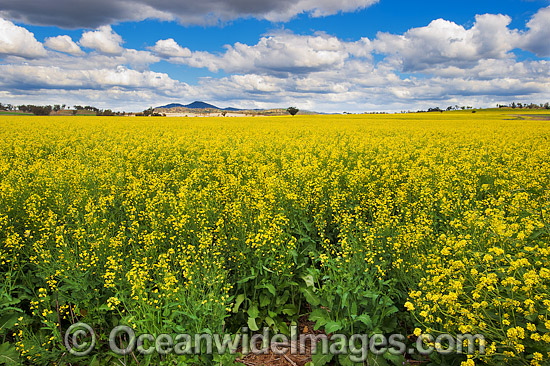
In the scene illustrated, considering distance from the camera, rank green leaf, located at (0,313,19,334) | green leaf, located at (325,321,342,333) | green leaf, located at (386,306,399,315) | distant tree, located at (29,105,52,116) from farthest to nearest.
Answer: distant tree, located at (29,105,52,116) < green leaf, located at (0,313,19,334) < green leaf, located at (386,306,399,315) < green leaf, located at (325,321,342,333)

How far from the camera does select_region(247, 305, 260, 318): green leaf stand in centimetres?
415

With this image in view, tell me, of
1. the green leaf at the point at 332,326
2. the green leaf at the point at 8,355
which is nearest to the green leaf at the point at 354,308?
the green leaf at the point at 332,326

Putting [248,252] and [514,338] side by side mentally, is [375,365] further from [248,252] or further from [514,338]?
[248,252]

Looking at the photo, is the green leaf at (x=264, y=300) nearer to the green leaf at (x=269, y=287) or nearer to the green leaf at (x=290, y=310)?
the green leaf at (x=269, y=287)

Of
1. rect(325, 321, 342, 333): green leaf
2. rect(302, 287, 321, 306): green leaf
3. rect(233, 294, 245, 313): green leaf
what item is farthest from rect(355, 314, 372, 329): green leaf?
rect(233, 294, 245, 313): green leaf

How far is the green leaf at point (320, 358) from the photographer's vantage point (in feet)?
11.9

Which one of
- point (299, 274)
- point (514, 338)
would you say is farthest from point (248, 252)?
point (514, 338)

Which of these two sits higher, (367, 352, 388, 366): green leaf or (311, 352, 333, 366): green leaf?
(367, 352, 388, 366): green leaf

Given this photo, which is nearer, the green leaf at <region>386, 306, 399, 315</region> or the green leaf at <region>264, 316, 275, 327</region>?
the green leaf at <region>386, 306, 399, 315</region>

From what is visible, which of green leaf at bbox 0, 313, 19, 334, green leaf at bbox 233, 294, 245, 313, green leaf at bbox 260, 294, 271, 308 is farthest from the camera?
green leaf at bbox 260, 294, 271, 308

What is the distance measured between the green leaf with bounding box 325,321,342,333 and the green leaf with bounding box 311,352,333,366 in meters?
0.39

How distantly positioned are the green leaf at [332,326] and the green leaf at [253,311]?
1.07 metres

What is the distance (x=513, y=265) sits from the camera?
2.74m

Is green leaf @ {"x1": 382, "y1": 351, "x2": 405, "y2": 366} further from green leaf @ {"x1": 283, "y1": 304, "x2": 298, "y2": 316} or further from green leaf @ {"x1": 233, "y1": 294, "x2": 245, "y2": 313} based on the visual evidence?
green leaf @ {"x1": 233, "y1": 294, "x2": 245, "y2": 313}
